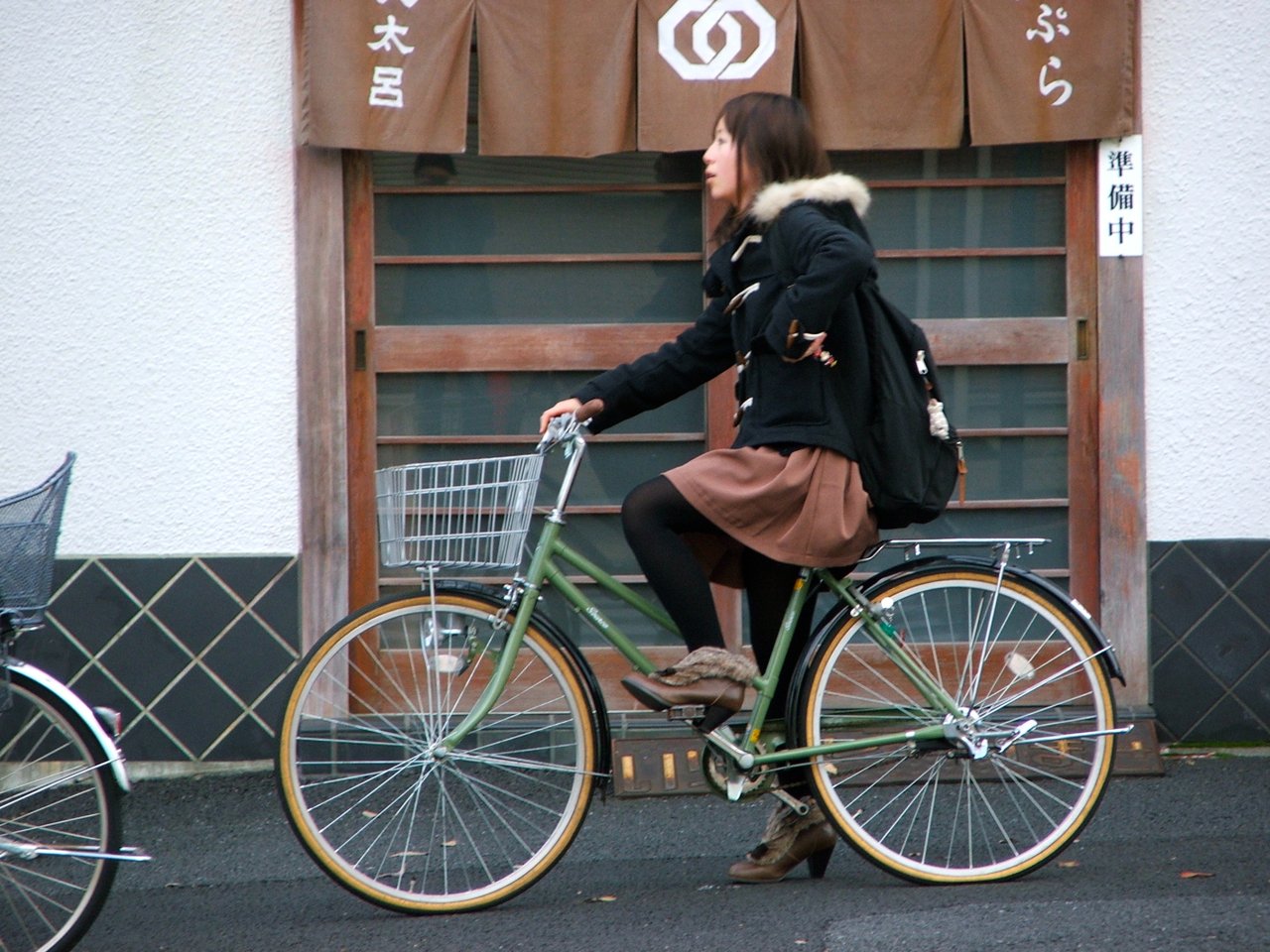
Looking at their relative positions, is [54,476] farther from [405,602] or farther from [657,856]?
[657,856]

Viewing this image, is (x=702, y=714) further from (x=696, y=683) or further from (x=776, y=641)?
(x=776, y=641)

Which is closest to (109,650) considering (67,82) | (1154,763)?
(67,82)

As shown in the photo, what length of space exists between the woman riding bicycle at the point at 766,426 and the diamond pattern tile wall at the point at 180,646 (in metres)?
2.13

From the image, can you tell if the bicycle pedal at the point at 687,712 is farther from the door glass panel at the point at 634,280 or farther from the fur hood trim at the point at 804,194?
the door glass panel at the point at 634,280

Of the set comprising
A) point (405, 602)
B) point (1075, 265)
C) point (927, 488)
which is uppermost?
point (1075, 265)

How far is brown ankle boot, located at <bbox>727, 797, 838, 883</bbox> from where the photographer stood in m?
4.01

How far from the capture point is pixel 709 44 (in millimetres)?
5234

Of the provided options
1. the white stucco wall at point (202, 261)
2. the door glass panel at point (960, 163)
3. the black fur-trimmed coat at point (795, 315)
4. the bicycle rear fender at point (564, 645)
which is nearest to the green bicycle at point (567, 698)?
the bicycle rear fender at point (564, 645)

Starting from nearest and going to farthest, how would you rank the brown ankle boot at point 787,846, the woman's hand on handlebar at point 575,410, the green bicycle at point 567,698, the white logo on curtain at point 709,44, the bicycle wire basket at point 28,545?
1. the bicycle wire basket at point 28,545
2. the green bicycle at point 567,698
3. the woman's hand on handlebar at point 575,410
4. the brown ankle boot at point 787,846
5. the white logo on curtain at point 709,44

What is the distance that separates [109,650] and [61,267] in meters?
1.51

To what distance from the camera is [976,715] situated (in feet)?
12.6

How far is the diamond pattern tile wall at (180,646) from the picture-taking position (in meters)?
5.43

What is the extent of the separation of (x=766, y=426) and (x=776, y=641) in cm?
62

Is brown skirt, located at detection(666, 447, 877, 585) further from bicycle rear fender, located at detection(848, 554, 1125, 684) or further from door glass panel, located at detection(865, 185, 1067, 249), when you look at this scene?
door glass panel, located at detection(865, 185, 1067, 249)
